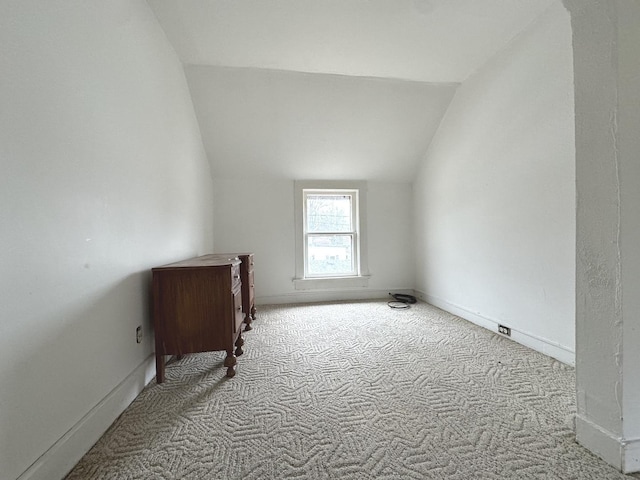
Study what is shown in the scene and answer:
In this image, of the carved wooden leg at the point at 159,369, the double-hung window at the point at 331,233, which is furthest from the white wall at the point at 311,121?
the carved wooden leg at the point at 159,369

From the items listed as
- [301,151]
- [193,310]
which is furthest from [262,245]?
[193,310]

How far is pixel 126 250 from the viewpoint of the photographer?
1.39 metres

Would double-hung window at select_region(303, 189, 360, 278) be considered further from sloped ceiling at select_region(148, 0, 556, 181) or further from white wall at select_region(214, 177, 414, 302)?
sloped ceiling at select_region(148, 0, 556, 181)

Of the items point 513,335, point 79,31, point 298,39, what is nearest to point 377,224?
point 513,335

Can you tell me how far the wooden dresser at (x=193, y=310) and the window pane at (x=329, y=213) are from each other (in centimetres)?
218

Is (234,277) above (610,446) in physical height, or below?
above

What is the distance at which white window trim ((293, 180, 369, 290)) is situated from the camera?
3.51 m

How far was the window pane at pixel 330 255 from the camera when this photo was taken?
369cm

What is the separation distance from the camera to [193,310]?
5.20 feet

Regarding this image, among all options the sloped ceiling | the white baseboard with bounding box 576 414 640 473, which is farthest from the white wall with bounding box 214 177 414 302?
the white baseboard with bounding box 576 414 640 473

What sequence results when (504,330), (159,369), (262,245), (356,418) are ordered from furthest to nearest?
(262,245)
(504,330)
(159,369)
(356,418)

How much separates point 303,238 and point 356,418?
250 cm

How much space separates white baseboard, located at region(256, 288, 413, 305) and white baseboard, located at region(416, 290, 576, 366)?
882 millimetres

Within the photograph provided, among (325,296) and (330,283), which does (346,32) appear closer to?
(330,283)
